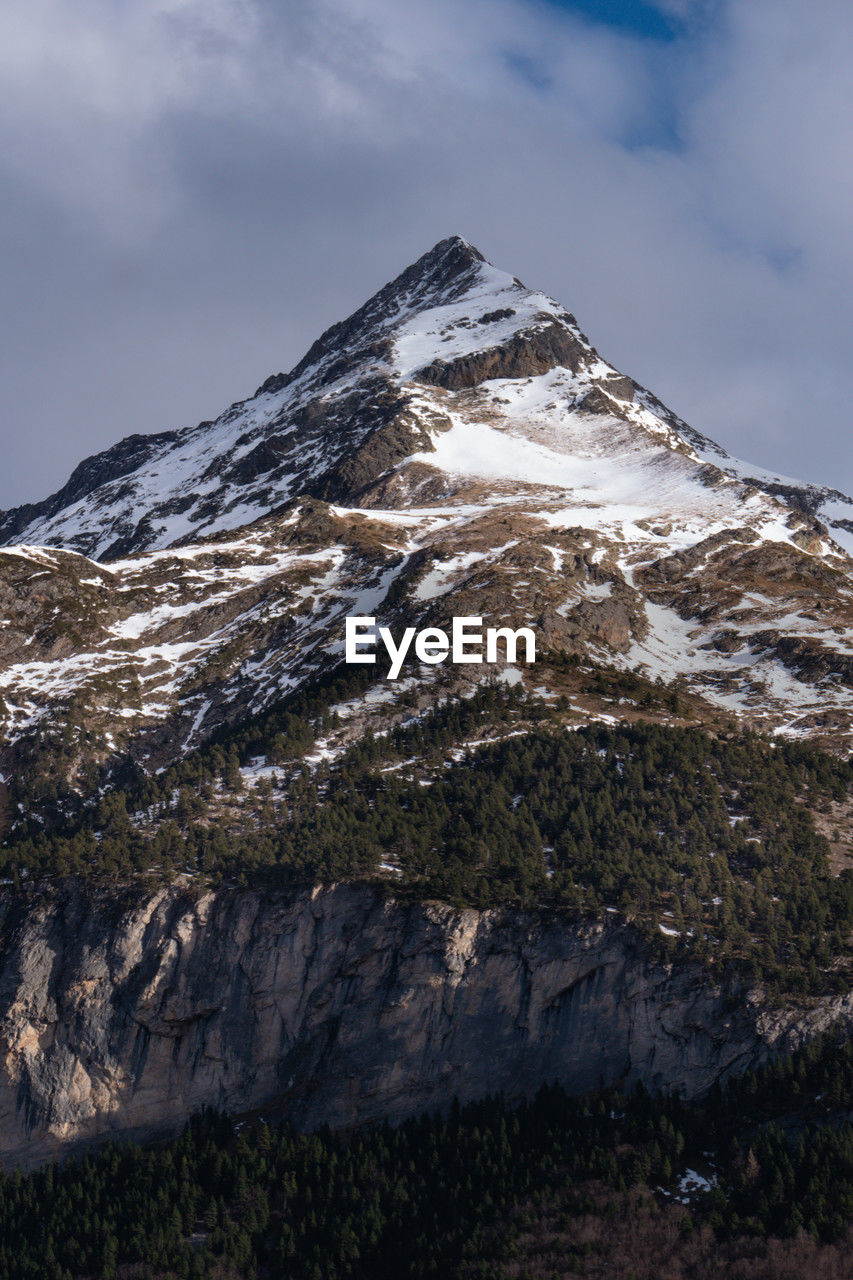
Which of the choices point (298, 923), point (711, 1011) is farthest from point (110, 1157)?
point (711, 1011)

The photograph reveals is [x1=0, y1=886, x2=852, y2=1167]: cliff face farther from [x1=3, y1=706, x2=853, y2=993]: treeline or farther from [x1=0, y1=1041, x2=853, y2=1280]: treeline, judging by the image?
[x1=0, y1=1041, x2=853, y2=1280]: treeline

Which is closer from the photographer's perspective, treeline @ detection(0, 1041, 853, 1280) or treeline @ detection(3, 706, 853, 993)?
treeline @ detection(0, 1041, 853, 1280)

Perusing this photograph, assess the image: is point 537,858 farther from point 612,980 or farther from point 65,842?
point 65,842

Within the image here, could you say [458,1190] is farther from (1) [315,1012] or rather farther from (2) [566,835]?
(2) [566,835]

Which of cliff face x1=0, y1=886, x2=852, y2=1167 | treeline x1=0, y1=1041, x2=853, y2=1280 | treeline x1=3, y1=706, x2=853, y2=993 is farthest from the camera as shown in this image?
treeline x1=3, y1=706, x2=853, y2=993

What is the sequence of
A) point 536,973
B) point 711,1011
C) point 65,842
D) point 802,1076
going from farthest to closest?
point 65,842
point 536,973
point 711,1011
point 802,1076

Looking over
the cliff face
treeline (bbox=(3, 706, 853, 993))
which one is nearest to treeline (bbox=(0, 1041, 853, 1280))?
the cliff face

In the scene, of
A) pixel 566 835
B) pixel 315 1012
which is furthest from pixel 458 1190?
pixel 566 835
